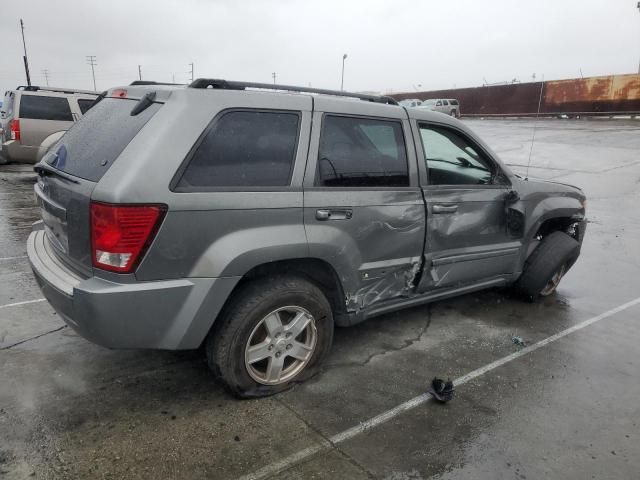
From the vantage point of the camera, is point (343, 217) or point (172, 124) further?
point (343, 217)

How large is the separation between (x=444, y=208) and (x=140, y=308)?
2.21 meters

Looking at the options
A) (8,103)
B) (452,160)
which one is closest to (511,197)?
(452,160)

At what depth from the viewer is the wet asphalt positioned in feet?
7.87

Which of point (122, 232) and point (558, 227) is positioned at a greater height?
point (122, 232)

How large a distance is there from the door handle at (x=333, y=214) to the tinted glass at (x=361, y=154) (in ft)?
0.55

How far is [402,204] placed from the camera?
328cm

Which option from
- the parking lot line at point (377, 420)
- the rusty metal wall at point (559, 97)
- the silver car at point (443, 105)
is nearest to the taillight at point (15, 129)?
the parking lot line at point (377, 420)

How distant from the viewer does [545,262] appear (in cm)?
437

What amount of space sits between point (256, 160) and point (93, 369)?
178 cm

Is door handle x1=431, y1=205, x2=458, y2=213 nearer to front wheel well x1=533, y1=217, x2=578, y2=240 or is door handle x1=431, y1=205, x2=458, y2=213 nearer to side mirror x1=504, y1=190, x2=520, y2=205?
side mirror x1=504, y1=190, x2=520, y2=205

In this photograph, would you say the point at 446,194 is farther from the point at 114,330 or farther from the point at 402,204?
the point at 114,330

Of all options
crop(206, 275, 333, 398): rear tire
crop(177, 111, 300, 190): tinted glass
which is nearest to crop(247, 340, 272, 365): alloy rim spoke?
crop(206, 275, 333, 398): rear tire

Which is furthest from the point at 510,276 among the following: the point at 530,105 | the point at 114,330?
the point at 530,105

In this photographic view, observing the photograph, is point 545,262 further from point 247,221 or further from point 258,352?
point 247,221
